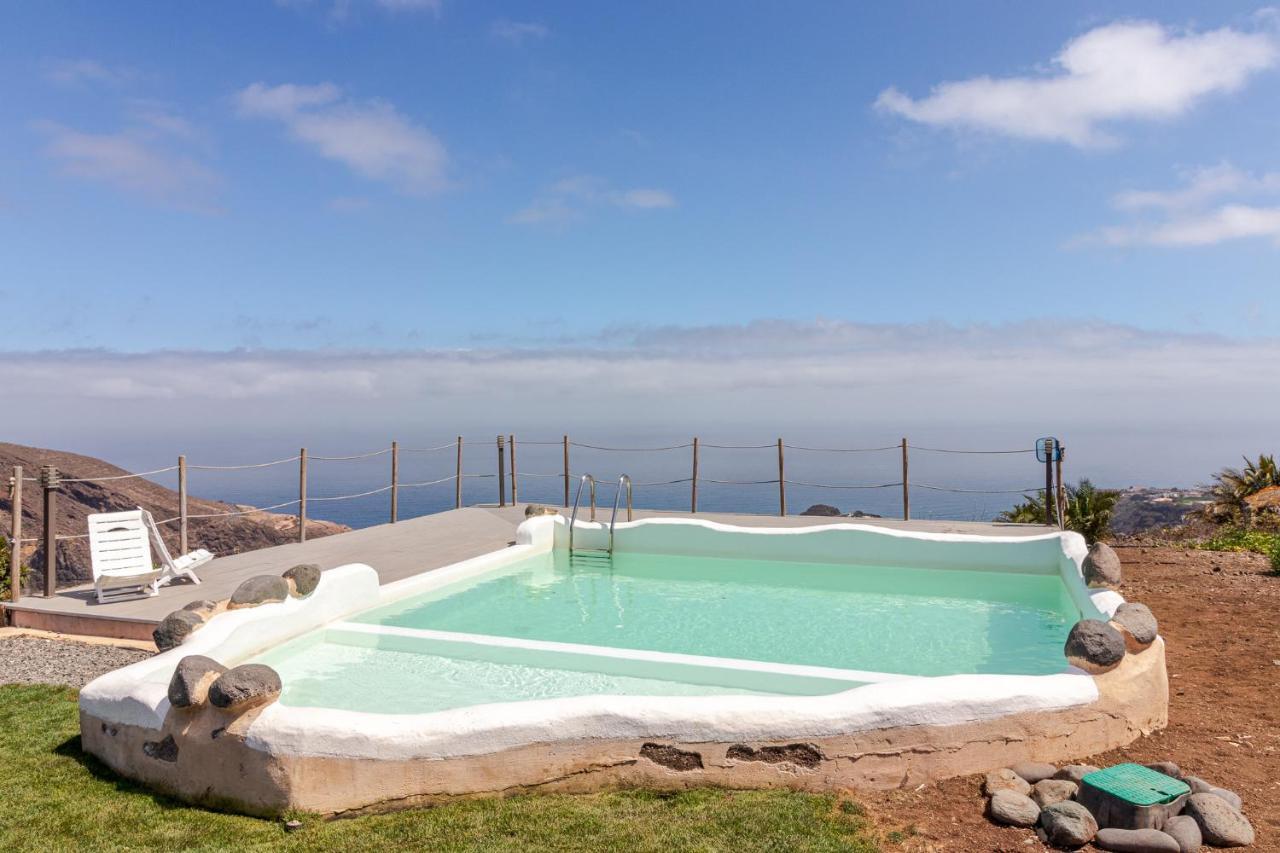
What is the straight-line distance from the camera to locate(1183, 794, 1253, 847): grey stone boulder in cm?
324

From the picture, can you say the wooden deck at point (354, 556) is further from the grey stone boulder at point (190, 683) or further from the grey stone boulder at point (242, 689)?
the grey stone boulder at point (242, 689)

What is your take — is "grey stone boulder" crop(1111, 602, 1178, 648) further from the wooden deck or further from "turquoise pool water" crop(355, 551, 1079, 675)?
the wooden deck

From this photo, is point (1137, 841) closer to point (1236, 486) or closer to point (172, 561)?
point (172, 561)

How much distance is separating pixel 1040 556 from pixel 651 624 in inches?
168

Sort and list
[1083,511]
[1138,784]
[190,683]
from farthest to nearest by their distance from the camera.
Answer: [1083,511] → [190,683] → [1138,784]

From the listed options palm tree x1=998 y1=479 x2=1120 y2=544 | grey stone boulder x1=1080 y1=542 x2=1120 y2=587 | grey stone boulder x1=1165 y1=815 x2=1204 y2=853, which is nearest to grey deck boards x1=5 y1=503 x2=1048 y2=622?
palm tree x1=998 y1=479 x2=1120 y2=544

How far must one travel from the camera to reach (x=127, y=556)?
7848 millimetres

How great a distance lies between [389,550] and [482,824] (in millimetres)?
6844

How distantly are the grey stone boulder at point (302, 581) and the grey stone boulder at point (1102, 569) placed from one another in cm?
579

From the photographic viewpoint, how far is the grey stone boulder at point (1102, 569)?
20.2ft

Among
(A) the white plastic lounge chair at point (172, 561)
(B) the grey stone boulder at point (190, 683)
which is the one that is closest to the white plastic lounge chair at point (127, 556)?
(A) the white plastic lounge chair at point (172, 561)

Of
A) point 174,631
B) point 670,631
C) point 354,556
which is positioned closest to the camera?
point 174,631

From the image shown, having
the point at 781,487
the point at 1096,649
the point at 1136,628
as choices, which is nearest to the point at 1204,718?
the point at 1136,628

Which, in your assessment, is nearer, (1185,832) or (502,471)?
(1185,832)
